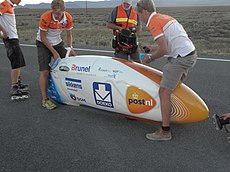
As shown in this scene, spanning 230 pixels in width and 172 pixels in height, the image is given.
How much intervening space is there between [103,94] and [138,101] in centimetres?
56

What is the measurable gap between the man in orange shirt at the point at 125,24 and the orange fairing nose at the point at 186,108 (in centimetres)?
147

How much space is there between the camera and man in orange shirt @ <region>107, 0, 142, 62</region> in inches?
203

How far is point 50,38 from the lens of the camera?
504 centimetres

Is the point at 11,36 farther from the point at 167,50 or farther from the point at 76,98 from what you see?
the point at 167,50

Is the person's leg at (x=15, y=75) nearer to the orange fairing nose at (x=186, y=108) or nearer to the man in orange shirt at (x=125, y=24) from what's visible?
the man in orange shirt at (x=125, y=24)

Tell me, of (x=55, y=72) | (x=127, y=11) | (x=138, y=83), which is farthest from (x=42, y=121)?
(x=127, y=11)

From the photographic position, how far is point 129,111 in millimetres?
4285

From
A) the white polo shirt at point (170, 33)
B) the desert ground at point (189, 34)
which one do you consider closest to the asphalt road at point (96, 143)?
the white polo shirt at point (170, 33)

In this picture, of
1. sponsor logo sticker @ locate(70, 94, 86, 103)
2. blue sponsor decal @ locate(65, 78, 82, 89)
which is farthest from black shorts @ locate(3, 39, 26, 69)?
sponsor logo sticker @ locate(70, 94, 86, 103)

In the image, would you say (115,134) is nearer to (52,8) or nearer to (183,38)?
(183,38)

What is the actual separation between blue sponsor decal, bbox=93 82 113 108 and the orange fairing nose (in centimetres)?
91

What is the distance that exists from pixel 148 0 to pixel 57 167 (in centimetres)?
219

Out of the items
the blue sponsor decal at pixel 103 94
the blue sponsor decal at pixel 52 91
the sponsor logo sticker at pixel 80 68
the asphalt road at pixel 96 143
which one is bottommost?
the asphalt road at pixel 96 143

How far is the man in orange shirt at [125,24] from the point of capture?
16.9 feet
